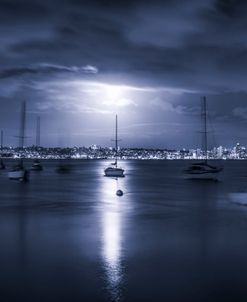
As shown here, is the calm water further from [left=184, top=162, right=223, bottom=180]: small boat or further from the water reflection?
[left=184, top=162, right=223, bottom=180]: small boat

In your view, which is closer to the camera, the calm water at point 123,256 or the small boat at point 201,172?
the calm water at point 123,256

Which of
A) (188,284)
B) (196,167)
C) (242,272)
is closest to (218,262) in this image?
(242,272)

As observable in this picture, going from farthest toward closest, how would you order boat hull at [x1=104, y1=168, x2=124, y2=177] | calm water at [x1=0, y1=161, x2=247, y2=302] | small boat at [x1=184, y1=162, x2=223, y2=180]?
boat hull at [x1=104, y1=168, x2=124, y2=177] < small boat at [x1=184, y1=162, x2=223, y2=180] < calm water at [x1=0, y1=161, x2=247, y2=302]

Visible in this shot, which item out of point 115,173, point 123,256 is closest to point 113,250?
point 123,256

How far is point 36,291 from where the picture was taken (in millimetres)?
13305

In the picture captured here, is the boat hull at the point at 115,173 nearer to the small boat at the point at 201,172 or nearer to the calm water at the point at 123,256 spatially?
the small boat at the point at 201,172

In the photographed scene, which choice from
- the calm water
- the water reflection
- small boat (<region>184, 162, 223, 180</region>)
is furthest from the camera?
small boat (<region>184, 162, 223, 180</region>)

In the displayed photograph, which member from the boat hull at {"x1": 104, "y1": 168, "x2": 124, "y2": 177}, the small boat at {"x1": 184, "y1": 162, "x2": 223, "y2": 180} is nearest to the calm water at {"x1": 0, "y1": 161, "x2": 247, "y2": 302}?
the small boat at {"x1": 184, "y1": 162, "x2": 223, "y2": 180}

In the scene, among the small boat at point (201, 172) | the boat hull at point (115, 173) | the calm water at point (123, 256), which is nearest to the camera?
the calm water at point (123, 256)

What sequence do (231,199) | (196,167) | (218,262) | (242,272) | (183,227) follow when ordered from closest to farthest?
(242,272) → (218,262) → (183,227) → (231,199) → (196,167)

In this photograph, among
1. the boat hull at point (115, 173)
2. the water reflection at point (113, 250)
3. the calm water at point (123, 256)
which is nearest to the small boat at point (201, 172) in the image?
the boat hull at point (115, 173)

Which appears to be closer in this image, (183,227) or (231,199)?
(183,227)

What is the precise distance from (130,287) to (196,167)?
231ft

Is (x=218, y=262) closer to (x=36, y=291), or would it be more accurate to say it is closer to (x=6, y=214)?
(x=36, y=291)
